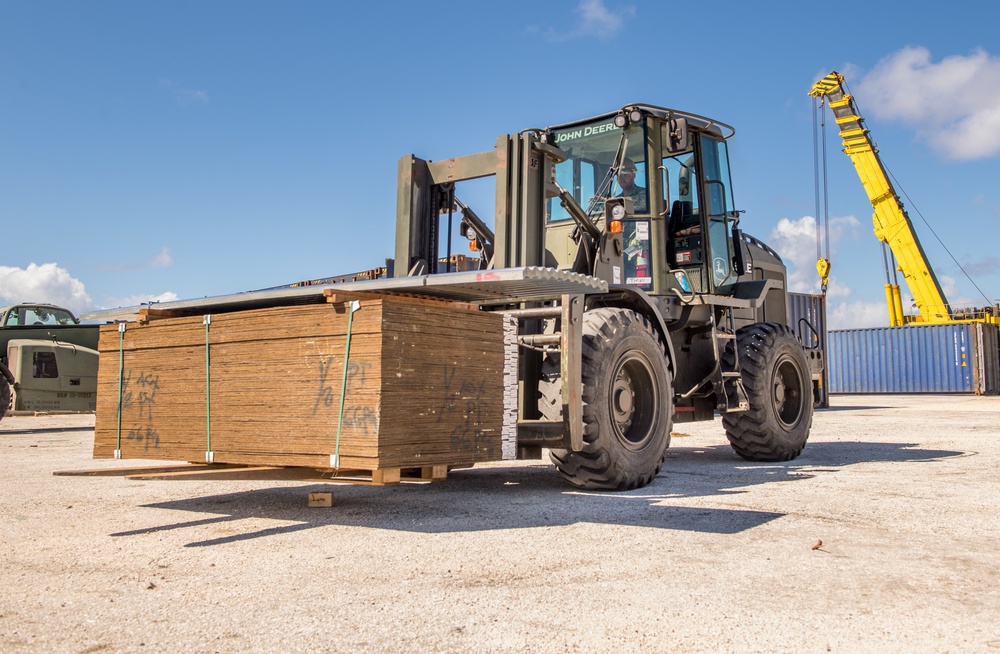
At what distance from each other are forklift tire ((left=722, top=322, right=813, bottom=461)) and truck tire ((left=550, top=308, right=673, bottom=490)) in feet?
6.83

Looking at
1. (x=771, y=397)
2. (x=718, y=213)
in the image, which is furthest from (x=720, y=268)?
(x=771, y=397)

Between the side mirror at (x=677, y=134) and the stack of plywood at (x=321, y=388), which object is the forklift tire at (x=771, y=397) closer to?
the side mirror at (x=677, y=134)

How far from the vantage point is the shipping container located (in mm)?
32906

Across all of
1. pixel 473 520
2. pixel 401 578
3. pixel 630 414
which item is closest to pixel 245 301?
pixel 473 520

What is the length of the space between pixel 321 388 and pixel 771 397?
579 cm

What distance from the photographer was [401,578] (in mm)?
3992

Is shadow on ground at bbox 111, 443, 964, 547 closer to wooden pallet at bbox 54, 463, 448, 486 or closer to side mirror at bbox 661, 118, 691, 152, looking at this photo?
wooden pallet at bbox 54, 463, 448, 486

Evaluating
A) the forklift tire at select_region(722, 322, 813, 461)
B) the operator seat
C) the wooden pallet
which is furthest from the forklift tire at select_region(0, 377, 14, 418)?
the forklift tire at select_region(722, 322, 813, 461)

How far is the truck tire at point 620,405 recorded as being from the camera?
6422 millimetres

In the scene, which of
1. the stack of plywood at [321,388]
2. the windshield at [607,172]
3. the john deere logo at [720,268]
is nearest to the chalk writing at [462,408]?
the stack of plywood at [321,388]

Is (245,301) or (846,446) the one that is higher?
(245,301)

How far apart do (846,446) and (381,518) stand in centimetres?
782

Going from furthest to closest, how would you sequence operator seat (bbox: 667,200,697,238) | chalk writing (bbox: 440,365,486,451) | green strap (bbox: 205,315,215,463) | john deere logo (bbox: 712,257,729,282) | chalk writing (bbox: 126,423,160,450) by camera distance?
1. john deere logo (bbox: 712,257,729,282)
2. operator seat (bbox: 667,200,697,238)
3. chalk writing (bbox: 126,423,160,450)
4. green strap (bbox: 205,315,215,463)
5. chalk writing (bbox: 440,365,486,451)

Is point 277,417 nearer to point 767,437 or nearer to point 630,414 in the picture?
point 630,414
